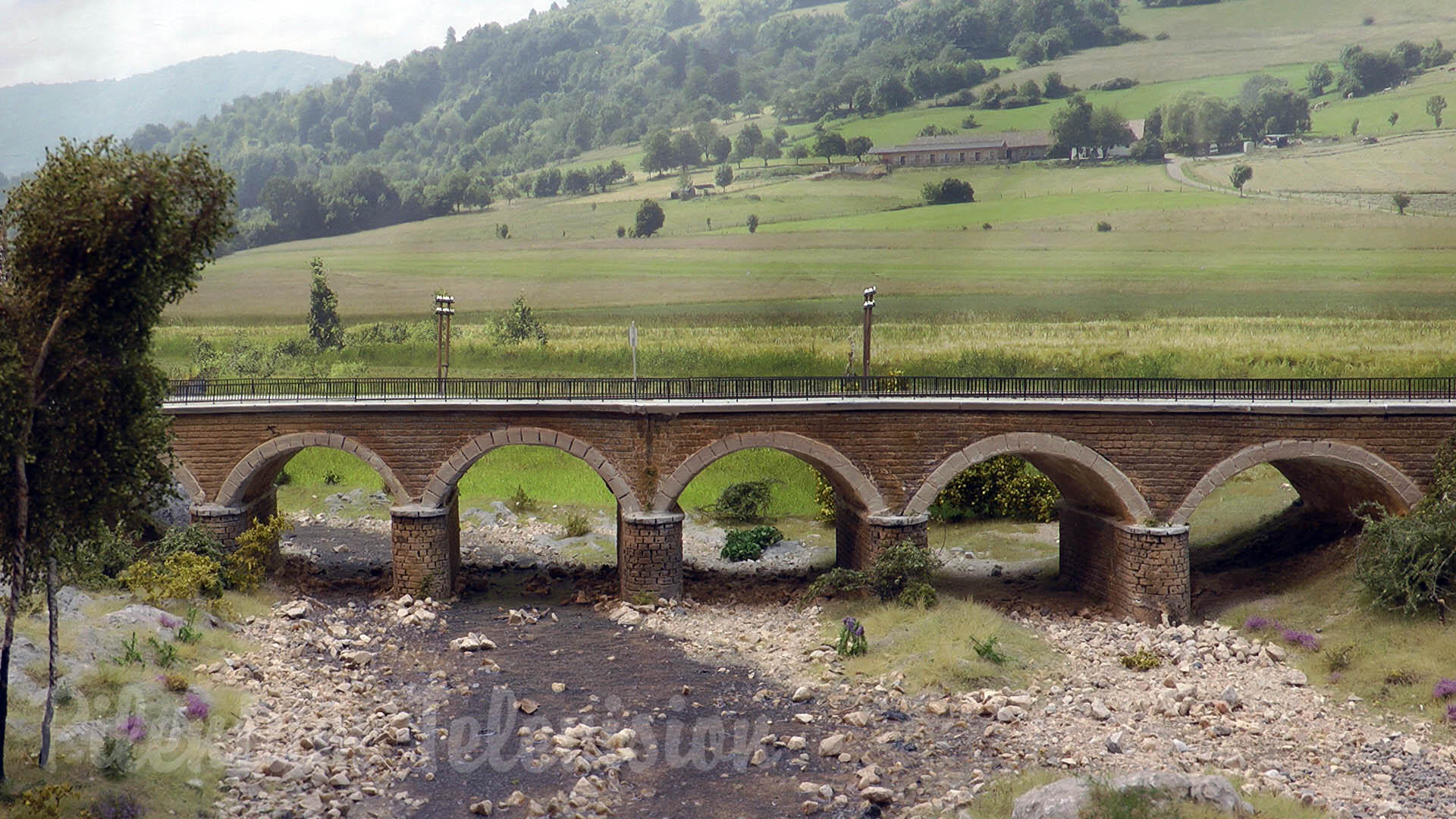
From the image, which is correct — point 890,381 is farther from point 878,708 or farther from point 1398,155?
point 1398,155

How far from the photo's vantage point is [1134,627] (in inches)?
1340

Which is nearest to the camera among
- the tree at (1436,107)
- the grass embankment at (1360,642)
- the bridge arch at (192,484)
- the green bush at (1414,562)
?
the grass embankment at (1360,642)

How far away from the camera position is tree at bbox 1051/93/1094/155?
61875mm

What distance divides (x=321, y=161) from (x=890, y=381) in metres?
59.8

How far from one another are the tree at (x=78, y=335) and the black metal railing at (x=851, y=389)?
50.8 feet

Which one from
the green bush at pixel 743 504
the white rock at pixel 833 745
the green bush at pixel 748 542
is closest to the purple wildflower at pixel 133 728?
Answer: the white rock at pixel 833 745

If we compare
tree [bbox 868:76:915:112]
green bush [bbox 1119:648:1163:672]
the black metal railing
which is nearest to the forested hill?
tree [bbox 868:76:915:112]

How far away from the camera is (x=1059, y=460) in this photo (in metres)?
36.2

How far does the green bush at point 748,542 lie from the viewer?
43781 mm

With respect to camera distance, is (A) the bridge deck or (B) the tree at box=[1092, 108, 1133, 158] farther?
(B) the tree at box=[1092, 108, 1133, 158]

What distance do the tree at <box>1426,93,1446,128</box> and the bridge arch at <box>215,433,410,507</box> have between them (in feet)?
160

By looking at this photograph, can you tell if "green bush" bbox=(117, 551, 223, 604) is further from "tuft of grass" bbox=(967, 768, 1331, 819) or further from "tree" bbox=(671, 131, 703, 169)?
"tree" bbox=(671, 131, 703, 169)

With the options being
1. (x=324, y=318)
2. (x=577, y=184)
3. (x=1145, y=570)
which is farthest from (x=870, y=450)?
(x=577, y=184)

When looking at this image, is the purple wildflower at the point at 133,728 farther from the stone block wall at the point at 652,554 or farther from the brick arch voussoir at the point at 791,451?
the brick arch voussoir at the point at 791,451
